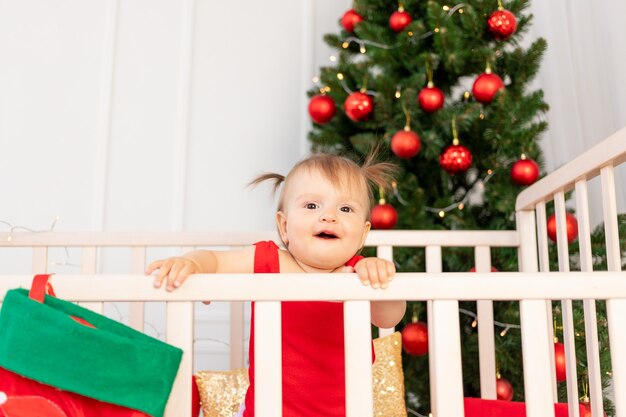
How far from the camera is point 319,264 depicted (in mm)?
972

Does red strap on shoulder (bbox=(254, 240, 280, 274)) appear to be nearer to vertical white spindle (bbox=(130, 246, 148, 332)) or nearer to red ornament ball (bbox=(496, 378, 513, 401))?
vertical white spindle (bbox=(130, 246, 148, 332))

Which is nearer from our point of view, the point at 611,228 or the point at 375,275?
the point at 375,275

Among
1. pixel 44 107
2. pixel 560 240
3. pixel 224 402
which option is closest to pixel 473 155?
pixel 560 240

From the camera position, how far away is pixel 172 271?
681mm

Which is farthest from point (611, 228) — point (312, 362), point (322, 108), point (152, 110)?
point (152, 110)

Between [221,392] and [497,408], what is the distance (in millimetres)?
534

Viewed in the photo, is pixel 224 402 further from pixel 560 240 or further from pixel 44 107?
pixel 44 107

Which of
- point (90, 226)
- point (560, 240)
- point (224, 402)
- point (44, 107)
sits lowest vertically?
point (224, 402)

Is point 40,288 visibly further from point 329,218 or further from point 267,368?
point 329,218

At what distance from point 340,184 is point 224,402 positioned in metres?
0.54

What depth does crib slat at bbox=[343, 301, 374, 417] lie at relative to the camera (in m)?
0.66

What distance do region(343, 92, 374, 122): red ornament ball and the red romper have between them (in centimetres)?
73

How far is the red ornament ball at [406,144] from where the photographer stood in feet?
4.80

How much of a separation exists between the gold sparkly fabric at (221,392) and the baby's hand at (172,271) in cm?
59
